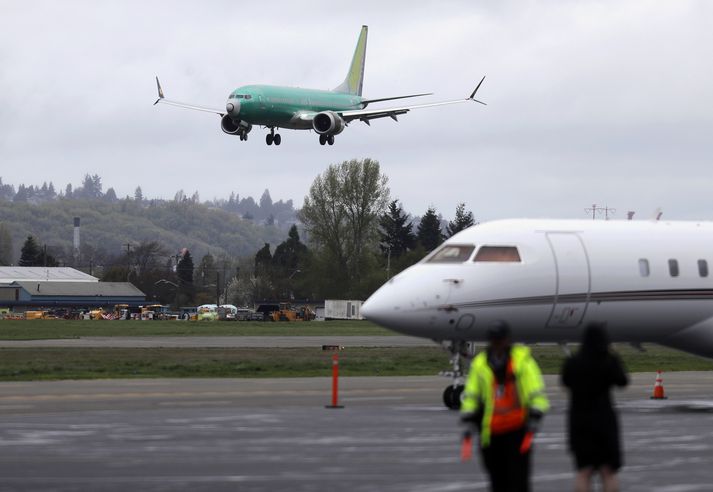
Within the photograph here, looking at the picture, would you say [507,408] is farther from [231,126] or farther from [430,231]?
[430,231]

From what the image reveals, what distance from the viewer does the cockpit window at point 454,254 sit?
2625cm

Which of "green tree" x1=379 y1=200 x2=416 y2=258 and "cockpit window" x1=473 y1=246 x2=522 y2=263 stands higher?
"green tree" x1=379 y1=200 x2=416 y2=258

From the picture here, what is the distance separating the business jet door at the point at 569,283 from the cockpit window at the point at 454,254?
174 cm

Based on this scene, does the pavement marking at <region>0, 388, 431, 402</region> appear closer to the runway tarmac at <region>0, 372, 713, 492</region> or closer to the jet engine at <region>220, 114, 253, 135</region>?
the runway tarmac at <region>0, 372, 713, 492</region>

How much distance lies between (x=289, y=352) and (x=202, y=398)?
22633mm

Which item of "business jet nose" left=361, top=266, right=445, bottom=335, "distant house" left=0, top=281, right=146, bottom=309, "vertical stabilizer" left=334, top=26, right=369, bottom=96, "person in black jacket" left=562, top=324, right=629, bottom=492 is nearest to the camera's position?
"person in black jacket" left=562, top=324, right=629, bottom=492

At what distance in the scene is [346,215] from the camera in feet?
461

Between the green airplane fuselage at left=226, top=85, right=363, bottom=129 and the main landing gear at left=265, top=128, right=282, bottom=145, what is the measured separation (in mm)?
699

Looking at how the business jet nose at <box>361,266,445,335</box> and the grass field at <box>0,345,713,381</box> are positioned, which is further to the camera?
the grass field at <box>0,345,713,381</box>

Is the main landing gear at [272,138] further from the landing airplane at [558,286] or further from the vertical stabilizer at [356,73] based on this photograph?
the landing airplane at [558,286]

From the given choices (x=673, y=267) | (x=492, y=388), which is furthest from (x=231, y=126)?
(x=492, y=388)

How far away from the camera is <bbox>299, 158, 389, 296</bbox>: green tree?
139625mm

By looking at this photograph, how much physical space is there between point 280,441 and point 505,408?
8.09 meters

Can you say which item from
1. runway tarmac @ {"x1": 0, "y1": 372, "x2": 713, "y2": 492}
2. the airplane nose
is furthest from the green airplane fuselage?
the airplane nose
